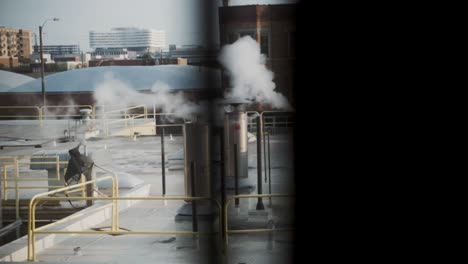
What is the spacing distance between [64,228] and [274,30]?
3722 mm

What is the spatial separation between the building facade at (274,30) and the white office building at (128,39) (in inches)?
10.8

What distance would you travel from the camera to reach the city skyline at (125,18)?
2.04 m

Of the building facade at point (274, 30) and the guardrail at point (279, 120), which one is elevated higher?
the building facade at point (274, 30)

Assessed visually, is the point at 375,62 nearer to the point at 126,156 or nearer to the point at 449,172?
the point at 449,172

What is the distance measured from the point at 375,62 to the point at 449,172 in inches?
16.0

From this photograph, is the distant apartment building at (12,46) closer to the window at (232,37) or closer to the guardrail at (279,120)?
the guardrail at (279,120)

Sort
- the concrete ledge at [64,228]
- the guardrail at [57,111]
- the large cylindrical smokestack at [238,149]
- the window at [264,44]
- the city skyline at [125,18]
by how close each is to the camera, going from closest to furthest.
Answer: the city skyline at [125,18]
the window at [264,44]
the large cylindrical smokestack at [238,149]
the concrete ledge at [64,228]
the guardrail at [57,111]

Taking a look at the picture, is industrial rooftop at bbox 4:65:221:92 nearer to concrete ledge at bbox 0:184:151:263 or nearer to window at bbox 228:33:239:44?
window at bbox 228:33:239:44

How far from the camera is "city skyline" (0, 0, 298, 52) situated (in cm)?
204

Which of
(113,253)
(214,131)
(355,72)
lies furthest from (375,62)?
(113,253)

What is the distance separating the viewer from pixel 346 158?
7.47 feet

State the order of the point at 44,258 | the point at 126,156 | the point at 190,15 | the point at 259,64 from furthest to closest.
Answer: the point at 126,156
the point at 44,258
the point at 259,64
the point at 190,15

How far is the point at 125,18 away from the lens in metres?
2.68

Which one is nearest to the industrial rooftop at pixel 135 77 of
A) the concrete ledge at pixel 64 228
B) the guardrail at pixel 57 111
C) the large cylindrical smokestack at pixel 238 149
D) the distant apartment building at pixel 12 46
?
the large cylindrical smokestack at pixel 238 149
